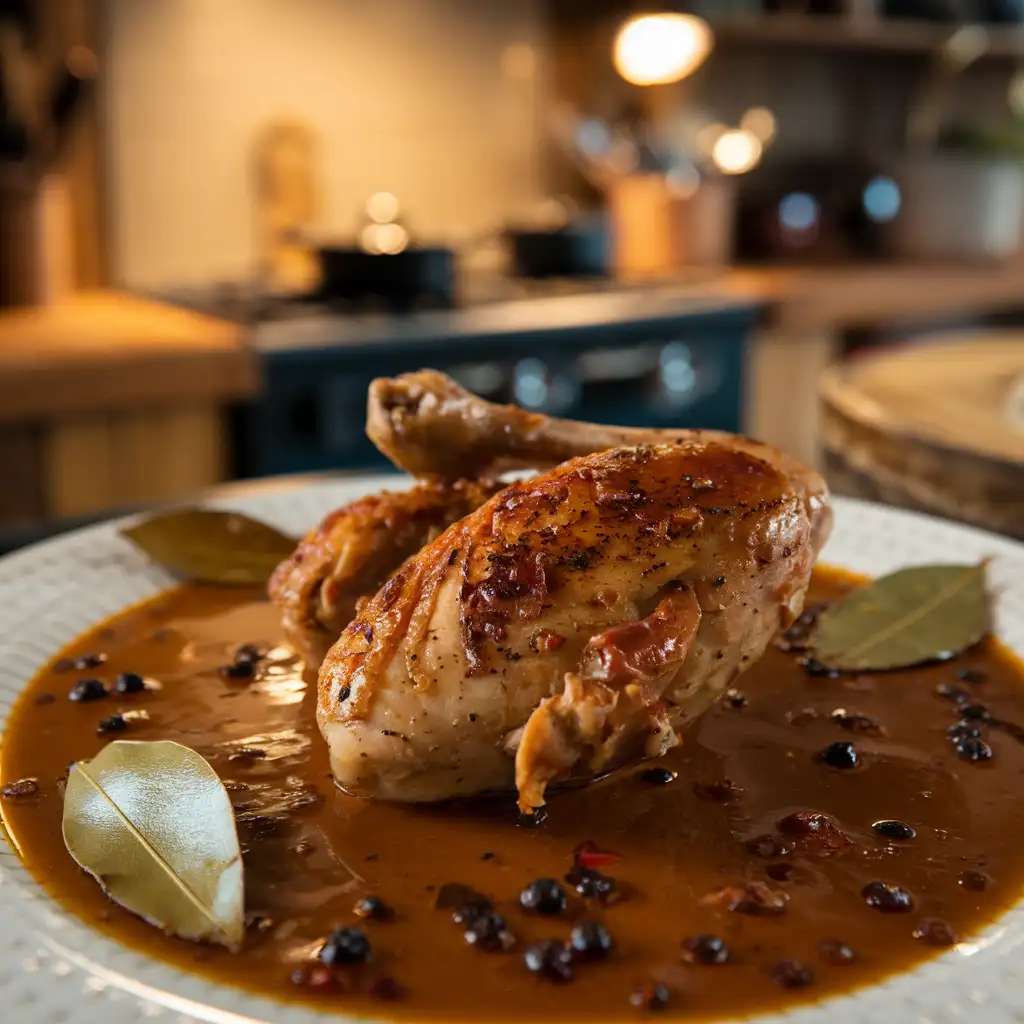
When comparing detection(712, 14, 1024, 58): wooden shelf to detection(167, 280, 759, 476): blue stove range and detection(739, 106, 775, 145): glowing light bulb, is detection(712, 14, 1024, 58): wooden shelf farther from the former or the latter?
detection(167, 280, 759, 476): blue stove range

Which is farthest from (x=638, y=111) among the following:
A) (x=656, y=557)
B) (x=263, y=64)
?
(x=656, y=557)

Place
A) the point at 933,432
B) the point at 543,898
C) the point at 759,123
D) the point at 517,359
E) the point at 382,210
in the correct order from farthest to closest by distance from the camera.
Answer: the point at 759,123 → the point at 382,210 → the point at 517,359 → the point at 933,432 → the point at 543,898

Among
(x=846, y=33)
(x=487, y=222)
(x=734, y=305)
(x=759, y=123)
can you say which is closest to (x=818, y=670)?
(x=734, y=305)

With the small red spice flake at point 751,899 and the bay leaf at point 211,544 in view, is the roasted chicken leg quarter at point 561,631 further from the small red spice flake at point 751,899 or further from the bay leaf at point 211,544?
the bay leaf at point 211,544

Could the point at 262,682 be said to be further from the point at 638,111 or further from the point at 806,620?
the point at 638,111

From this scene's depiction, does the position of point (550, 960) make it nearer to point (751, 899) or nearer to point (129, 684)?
point (751, 899)

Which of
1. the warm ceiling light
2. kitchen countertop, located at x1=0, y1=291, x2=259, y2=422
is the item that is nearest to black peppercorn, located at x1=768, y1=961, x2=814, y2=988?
kitchen countertop, located at x1=0, y1=291, x2=259, y2=422

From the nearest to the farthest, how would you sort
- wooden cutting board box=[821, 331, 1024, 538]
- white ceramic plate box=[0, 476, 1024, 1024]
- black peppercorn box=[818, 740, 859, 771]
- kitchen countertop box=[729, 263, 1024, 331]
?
1. white ceramic plate box=[0, 476, 1024, 1024]
2. black peppercorn box=[818, 740, 859, 771]
3. wooden cutting board box=[821, 331, 1024, 538]
4. kitchen countertop box=[729, 263, 1024, 331]

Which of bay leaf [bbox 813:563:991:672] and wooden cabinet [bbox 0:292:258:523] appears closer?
bay leaf [bbox 813:563:991:672]
